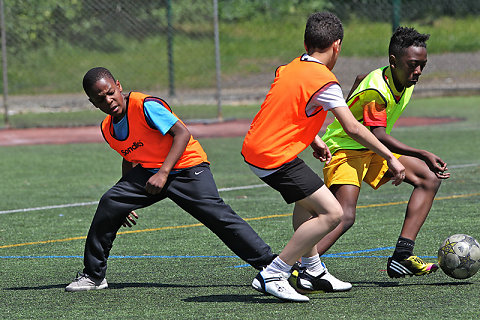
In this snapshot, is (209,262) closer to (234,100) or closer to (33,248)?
(33,248)

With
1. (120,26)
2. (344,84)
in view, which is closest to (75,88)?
(120,26)

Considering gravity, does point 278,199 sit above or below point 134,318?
below

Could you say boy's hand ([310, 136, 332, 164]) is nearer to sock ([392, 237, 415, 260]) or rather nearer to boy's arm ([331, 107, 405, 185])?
boy's arm ([331, 107, 405, 185])

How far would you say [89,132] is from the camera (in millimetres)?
17625

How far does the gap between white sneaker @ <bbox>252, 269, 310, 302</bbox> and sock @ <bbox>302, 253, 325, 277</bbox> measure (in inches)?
11.7

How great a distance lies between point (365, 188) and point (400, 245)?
4.35 metres

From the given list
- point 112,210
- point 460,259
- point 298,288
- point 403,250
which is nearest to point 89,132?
point 112,210

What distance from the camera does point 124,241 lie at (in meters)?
7.71

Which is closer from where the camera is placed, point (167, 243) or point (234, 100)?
point (167, 243)

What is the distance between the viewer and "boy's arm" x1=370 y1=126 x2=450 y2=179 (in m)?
5.71

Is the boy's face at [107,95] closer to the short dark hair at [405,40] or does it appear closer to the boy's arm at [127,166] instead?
the boy's arm at [127,166]

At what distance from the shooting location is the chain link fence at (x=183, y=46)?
19047 mm

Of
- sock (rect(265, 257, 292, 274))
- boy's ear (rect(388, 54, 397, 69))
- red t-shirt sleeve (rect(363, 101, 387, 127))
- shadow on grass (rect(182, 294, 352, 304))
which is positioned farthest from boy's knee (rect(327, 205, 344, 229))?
boy's ear (rect(388, 54, 397, 69))

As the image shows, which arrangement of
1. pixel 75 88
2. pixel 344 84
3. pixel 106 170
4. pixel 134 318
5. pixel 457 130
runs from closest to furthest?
pixel 134 318
pixel 106 170
pixel 457 130
pixel 75 88
pixel 344 84
